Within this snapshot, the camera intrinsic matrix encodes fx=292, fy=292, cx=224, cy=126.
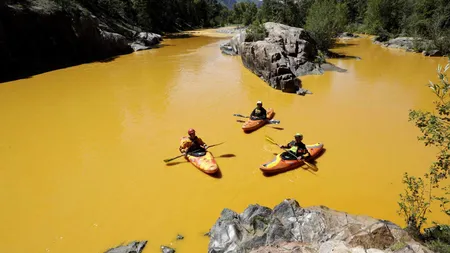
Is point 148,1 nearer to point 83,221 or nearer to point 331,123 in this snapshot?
point 331,123

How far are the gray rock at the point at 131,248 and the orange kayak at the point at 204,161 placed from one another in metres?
2.72

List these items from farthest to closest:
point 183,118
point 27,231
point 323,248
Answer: point 183,118 < point 27,231 < point 323,248

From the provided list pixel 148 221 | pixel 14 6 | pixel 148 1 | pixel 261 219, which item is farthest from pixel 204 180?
pixel 148 1

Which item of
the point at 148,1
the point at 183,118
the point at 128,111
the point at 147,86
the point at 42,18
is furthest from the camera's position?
the point at 148,1

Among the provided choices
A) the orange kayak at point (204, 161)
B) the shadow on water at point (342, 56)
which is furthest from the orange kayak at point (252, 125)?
the shadow on water at point (342, 56)

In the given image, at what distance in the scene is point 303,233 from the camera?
15.9 ft

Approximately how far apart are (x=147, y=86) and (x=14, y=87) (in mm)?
7729

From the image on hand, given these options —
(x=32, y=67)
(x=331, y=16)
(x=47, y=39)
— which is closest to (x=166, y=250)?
(x=32, y=67)

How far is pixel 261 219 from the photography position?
17.3ft

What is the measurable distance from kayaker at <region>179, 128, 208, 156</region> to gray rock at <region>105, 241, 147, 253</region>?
337 centimetres

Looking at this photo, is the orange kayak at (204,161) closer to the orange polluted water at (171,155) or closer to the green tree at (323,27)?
the orange polluted water at (171,155)

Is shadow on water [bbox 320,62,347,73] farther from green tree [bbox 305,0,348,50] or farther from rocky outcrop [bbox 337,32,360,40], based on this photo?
rocky outcrop [bbox 337,32,360,40]

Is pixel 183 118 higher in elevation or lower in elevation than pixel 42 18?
lower

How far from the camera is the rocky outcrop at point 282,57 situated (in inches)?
597
